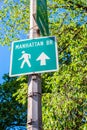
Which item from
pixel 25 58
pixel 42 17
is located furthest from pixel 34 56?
pixel 42 17

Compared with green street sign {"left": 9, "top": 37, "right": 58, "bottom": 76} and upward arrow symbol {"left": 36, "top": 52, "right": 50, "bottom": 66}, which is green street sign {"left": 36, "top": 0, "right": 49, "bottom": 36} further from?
upward arrow symbol {"left": 36, "top": 52, "right": 50, "bottom": 66}

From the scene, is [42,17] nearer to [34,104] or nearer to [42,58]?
[42,58]

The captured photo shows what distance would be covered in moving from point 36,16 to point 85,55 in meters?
7.26

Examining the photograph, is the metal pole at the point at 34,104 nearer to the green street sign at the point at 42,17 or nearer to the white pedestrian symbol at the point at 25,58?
the white pedestrian symbol at the point at 25,58

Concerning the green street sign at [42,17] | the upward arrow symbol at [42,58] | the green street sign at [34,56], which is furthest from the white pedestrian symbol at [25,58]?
the green street sign at [42,17]

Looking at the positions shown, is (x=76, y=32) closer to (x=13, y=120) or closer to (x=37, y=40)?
(x=37, y=40)

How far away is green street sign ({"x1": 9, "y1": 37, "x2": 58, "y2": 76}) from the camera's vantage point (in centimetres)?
444

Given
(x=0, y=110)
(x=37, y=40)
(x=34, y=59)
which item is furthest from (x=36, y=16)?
(x=0, y=110)

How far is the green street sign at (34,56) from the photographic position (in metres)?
4.44

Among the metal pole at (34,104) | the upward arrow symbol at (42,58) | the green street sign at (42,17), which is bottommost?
the metal pole at (34,104)

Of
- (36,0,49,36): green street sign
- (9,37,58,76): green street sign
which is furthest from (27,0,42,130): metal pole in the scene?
(36,0,49,36): green street sign

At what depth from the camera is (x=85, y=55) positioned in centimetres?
1180

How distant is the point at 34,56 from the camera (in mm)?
4547

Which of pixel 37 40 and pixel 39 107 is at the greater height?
pixel 37 40
